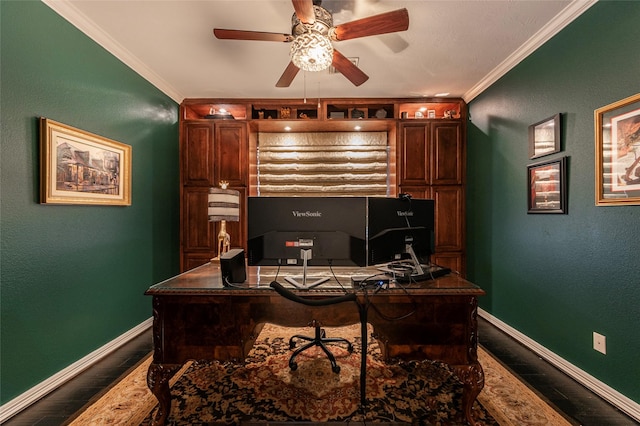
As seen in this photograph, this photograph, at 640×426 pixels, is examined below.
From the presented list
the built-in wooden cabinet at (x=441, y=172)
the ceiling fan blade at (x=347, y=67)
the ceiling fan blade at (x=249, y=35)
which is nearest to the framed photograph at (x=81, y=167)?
the ceiling fan blade at (x=249, y=35)

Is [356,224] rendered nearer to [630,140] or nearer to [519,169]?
[630,140]

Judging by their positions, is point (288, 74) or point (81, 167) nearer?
point (81, 167)

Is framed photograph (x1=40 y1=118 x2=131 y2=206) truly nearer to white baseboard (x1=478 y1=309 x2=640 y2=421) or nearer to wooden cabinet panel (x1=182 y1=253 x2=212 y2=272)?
wooden cabinet panel (x1=182 y1=253 x2=212 y2=272)

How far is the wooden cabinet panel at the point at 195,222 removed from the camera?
3.87 meters

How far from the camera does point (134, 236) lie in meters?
3.04

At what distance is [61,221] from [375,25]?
2772 millimetres

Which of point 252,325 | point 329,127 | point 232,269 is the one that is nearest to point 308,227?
point 232,269

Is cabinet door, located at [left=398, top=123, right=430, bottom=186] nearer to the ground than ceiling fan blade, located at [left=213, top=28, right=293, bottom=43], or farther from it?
nearer to the ground

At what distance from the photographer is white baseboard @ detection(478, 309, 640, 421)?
5.85ft

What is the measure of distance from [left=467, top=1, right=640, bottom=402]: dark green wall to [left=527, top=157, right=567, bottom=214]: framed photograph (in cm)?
5

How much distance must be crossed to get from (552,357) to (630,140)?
1.82m

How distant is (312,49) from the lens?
1904mm

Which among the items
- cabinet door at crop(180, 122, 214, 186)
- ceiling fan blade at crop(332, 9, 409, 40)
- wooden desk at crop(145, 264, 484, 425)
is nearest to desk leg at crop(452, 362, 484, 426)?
wooden desk at crop(145, 264, 484, 425)

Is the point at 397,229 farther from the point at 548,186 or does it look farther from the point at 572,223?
the point at 548,186
